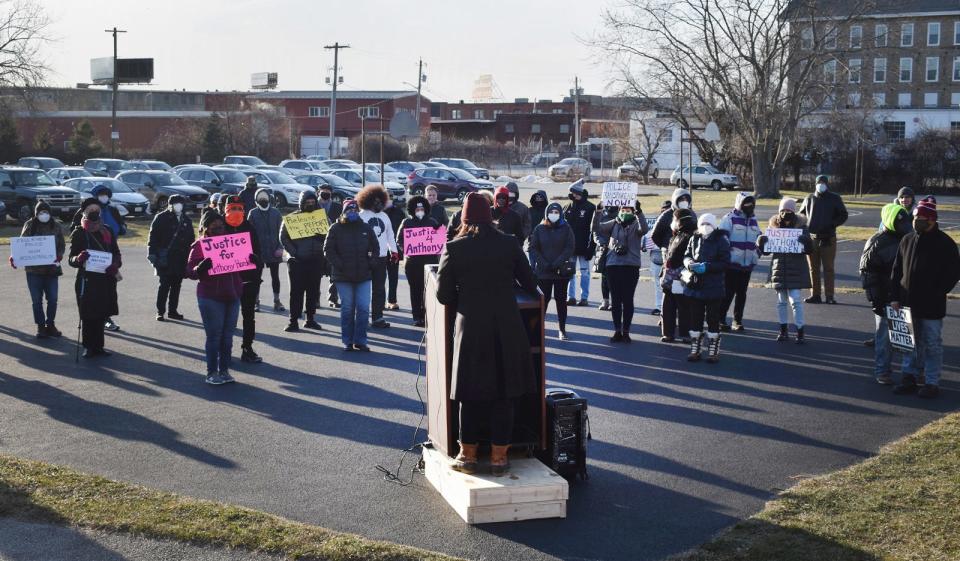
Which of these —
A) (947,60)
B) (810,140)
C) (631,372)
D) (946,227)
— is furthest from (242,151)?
(631,372)

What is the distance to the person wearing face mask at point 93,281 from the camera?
12531 millimetres

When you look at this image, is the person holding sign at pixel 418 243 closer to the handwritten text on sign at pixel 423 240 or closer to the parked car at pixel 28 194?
the handwritten text on sign at pixel 423 240

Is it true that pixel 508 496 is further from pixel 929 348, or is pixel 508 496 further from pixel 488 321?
pixel 929 348

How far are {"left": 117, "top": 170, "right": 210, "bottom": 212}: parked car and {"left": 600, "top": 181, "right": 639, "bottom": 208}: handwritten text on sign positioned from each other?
84.8ft

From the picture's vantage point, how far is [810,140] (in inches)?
2206

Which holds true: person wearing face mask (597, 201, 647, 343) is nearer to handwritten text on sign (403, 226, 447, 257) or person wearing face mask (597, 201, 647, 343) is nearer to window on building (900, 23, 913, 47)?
handwritten text on sign (403, 226, 447, 257)

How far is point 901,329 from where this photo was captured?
10.5 metres

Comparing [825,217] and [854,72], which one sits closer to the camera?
[825,217]

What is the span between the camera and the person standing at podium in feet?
23.0

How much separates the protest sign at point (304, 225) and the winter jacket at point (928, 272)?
7.75m

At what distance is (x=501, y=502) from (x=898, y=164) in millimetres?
50446

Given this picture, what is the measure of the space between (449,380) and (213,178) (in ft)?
120

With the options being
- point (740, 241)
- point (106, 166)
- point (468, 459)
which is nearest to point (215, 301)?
point (468, 459)

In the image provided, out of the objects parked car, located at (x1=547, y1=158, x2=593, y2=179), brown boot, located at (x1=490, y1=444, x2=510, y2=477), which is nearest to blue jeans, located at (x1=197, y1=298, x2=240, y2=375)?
brown boot, located at (x1=490, y1=444, x2=510, y2=477)
